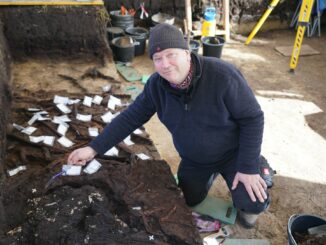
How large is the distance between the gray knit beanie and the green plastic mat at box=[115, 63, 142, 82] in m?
3.03

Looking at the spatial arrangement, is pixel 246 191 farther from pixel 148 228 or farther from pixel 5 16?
pixel 5 16

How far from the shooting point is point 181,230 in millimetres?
2160

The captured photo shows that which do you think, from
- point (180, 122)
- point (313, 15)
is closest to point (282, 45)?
point (313, 15)

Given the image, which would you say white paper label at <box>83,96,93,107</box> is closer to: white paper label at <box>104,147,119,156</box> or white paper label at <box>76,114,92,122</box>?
white paper label at <box>76,114,92,122</box>

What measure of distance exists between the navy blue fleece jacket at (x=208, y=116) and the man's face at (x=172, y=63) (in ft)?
0.38

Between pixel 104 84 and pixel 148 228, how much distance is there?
2840mm

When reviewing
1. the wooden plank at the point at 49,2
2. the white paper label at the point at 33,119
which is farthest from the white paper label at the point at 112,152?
the wooden plank at the point at 49,2

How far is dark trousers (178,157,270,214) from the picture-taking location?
256 cm

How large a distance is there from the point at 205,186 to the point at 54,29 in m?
Result: 3.23

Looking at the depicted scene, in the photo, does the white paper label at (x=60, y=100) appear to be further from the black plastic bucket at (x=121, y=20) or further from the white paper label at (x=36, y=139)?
the black plastic bucket at (x=121, y=20)

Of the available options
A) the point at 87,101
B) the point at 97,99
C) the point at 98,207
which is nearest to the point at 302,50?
the point at 97,99

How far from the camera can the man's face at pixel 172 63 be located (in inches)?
77.4

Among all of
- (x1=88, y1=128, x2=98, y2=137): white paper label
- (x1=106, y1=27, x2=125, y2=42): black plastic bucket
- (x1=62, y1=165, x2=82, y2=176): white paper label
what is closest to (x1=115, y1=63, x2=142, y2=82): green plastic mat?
(x1=106, y1=27, x2=125, y2=42): black plastic bucket

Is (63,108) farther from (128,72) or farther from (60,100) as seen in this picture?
(128,72)
